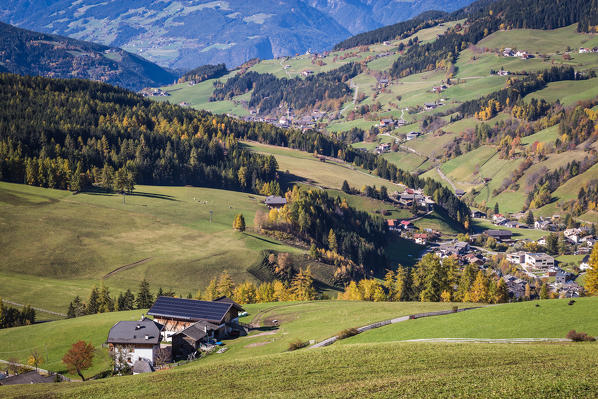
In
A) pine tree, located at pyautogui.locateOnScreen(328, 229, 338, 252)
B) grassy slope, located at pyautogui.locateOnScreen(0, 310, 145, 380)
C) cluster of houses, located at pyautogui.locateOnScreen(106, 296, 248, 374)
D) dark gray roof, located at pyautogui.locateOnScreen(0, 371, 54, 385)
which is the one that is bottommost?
pine tree, located at pyautogui.locateOnScreen(328, 229, 338, 252)

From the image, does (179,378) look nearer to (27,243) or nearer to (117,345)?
(117,345)

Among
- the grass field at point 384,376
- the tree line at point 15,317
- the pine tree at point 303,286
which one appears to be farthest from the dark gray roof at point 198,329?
the pine tree at point 303,286

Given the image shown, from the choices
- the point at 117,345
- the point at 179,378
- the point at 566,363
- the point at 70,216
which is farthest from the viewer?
the point at 70,216

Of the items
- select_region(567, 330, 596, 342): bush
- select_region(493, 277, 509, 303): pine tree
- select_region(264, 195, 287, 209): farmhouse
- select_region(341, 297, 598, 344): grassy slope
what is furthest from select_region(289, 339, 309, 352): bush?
select_region(264, 195, 287, 209): farmhouse

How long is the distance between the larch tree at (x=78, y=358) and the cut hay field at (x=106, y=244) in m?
38.0

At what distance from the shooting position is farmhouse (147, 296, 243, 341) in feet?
239

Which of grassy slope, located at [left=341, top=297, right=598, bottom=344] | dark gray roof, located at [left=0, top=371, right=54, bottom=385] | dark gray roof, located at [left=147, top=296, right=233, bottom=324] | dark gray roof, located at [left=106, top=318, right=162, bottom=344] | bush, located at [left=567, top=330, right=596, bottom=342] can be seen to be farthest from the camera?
dark gray roof, located at [left=147, top=296, right=233, bottom=324]

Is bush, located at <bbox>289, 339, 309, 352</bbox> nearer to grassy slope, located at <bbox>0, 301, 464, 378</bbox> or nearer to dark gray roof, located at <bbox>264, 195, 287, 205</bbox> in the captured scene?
grassy slope, located at <bbox>0, 301, 464, 378</bbox>

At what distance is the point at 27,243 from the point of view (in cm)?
12231

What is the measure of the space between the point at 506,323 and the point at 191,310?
145ft

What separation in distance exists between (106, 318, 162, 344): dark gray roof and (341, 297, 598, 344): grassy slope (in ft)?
82.0

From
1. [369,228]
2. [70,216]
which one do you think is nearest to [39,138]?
[70,216]

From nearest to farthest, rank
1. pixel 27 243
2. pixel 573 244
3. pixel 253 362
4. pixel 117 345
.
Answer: pixel 253 362
pixel 117 345
pixel 27 243
pixel 573 244

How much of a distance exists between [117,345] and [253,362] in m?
26.5
